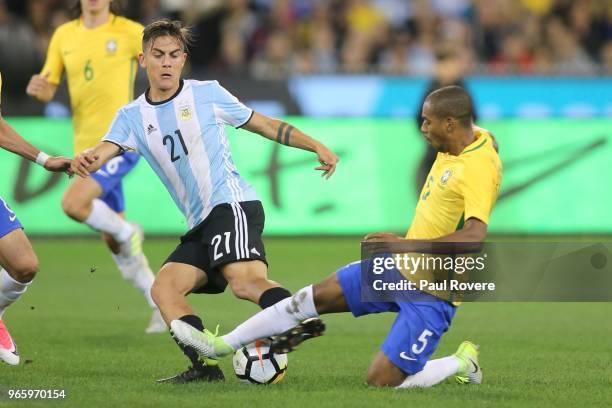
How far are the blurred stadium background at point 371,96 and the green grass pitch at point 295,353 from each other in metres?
1.81

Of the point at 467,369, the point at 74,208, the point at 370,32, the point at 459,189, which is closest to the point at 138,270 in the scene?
the point at 74,208

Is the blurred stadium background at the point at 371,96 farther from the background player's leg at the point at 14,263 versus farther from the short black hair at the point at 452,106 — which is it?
the background player's leg at the point at 14,263

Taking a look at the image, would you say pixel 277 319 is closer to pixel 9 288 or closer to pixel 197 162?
pixel 197 162

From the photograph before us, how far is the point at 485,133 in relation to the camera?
24.0ft

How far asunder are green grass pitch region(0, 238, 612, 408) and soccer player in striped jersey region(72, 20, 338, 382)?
1.94ft

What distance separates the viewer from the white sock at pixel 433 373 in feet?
23.5

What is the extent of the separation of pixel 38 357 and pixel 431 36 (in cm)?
1167

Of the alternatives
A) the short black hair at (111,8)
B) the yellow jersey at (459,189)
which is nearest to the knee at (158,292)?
the yellow jersey at (459,189)

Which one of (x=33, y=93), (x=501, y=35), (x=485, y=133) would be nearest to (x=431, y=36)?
(x=501, y=35)

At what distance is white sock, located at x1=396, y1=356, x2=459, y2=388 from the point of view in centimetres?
715

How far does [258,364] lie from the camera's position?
7.12m

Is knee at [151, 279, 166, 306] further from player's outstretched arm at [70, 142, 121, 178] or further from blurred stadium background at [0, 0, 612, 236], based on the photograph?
blurred stadium background at [0, 0, 612, 236]

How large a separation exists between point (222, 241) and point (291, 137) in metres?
0.73

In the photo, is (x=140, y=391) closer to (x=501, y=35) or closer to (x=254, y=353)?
(x=254, y=353)
